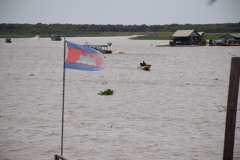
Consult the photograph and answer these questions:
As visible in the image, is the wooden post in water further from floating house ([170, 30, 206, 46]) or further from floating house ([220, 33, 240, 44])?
floating house ([220, 33, 240, 44])

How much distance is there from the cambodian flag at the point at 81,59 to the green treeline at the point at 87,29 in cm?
12526

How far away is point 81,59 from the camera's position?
8.52 meters

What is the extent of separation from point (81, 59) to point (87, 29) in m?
181

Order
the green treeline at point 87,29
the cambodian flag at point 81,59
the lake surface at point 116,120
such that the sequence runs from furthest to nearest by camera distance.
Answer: the green treeline at point 87,29 → the lake surface at point 116,120 → the cambodian flag at point 81,59

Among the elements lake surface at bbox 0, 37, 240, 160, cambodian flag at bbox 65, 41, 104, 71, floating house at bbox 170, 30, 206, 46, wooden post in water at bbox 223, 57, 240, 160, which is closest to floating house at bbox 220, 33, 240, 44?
floating house at bbox 170, 30, 206, 46

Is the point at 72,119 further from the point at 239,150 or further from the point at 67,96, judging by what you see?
the point at 239,150

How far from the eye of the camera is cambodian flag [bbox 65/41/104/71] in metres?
8.45

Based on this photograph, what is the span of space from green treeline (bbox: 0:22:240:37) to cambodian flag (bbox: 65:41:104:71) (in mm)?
125261

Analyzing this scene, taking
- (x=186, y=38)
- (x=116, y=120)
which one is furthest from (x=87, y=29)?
(x=116, y=120)

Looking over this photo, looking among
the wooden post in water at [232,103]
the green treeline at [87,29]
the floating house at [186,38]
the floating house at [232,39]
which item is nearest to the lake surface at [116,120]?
the wooden post in water at [232,103]

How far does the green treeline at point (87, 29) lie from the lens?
153750mm

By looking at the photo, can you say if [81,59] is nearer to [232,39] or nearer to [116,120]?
[116,120]

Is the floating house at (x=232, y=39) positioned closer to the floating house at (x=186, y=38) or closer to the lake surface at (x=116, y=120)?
the floating house at (x=186, y=38)

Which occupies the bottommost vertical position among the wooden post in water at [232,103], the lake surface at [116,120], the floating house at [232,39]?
the lake surface at [116,120]
